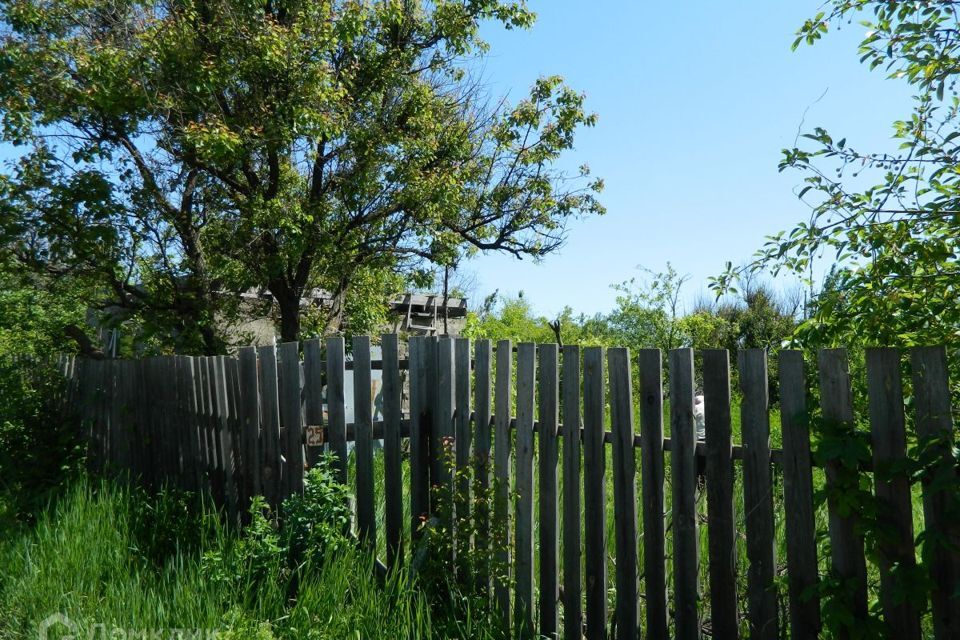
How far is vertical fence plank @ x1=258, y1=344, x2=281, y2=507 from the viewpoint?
17.0 ft

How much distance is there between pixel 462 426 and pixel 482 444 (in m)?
0.18

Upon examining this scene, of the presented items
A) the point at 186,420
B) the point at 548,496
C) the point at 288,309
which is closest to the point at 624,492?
the point at 548,496

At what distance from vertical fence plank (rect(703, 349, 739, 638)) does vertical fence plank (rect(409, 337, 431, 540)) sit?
1.80 metres

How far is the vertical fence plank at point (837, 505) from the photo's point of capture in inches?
108

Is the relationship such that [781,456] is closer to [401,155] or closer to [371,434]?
[371,434]

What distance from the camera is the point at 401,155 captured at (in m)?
9.68

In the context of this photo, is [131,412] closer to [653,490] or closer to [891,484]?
[653,490]

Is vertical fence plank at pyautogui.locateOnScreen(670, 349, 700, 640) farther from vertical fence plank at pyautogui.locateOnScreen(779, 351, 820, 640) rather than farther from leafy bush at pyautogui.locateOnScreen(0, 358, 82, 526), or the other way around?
leafy bush at pyautogui.locateOnScreen(0, 358, 82, 526)

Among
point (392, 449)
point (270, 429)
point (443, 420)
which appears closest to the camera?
point (443, 420)

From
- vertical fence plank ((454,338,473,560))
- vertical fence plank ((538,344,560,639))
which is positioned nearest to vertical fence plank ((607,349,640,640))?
vertical fence plank ((538,344,560,639))

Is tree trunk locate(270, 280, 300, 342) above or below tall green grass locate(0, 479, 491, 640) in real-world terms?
above

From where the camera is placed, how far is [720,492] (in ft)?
10.2

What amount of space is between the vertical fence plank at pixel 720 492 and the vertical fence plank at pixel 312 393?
264 cm

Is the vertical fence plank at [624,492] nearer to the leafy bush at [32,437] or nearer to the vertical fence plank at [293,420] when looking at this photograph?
the vertical fence plank at [293,420]
